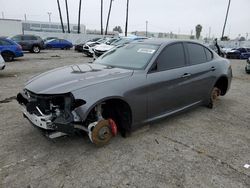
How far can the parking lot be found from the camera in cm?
268

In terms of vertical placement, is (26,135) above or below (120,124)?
below

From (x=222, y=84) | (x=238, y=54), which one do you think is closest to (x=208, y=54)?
(x=222, y=84)

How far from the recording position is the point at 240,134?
403 centimetres

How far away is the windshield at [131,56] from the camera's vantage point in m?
3.86

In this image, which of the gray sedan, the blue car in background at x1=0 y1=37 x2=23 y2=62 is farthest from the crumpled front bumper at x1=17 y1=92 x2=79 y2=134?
the blue car in background at x1=0 y1=37 x2=23 y2=62

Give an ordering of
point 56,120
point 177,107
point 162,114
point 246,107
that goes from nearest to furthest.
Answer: point 56,120 → point 162,114 → point 177,107 → point 246,107

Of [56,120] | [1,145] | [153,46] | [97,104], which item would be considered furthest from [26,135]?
[153,46]

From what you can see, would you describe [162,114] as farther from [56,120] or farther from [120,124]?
[56,120]

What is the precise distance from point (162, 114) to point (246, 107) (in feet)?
9.20

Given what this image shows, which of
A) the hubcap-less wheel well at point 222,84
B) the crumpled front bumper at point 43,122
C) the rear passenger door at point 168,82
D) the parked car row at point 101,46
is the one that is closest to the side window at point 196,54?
the rear passenger door at point 168,82

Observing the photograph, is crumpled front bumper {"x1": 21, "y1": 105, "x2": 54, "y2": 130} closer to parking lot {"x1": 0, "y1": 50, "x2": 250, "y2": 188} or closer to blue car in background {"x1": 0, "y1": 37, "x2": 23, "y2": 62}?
parking lot {"x1": 0, "y1": 50, "x2": 250, "y2": 188}

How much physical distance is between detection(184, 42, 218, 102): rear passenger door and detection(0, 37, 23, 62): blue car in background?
11060mm

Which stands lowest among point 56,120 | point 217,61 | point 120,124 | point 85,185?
point 85,185

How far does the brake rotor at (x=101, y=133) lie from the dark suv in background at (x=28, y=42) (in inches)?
744
